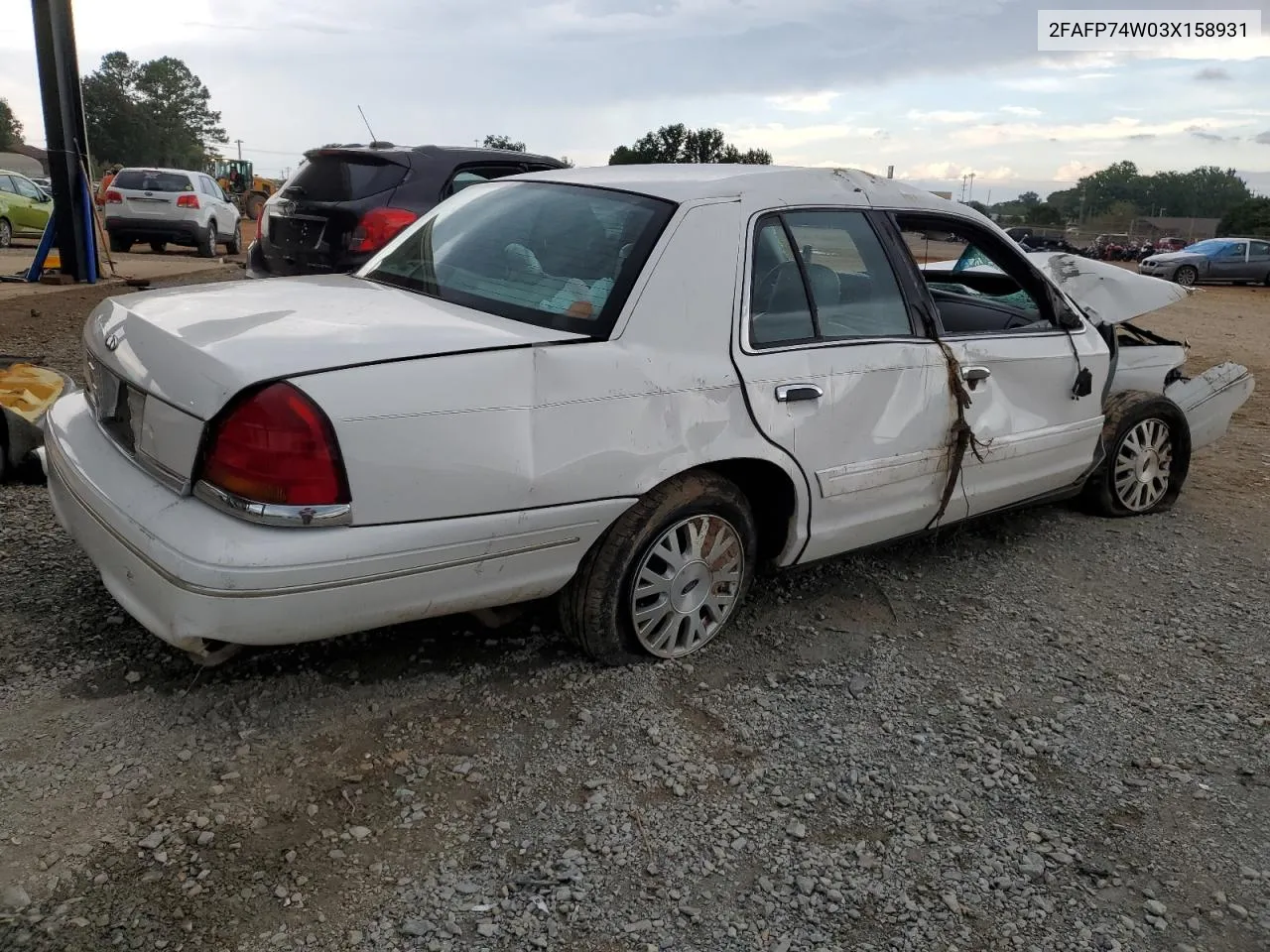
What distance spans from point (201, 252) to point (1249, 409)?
1683cm

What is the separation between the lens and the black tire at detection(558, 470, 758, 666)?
301 centimetres

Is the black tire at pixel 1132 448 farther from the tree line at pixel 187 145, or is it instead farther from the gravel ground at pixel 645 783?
the tree line at pixel 187 145

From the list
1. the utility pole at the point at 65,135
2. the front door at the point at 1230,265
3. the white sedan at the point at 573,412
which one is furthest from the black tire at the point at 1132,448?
the front door at the point at 1230,265

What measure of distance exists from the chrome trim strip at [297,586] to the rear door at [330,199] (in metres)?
4.07

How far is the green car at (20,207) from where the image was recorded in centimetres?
1855

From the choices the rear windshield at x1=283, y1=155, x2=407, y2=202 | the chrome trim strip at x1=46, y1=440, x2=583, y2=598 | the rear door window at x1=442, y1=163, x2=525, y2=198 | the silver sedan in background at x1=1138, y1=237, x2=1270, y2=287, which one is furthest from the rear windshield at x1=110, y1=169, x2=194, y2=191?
the silver sedan in background at x1=1138, y1=237, x2=1270, y2=287

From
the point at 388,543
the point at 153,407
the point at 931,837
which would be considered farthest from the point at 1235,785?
the point at 153,407

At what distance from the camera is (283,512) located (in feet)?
8.05

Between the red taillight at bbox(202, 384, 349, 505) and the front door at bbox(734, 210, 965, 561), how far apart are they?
50.9 inches

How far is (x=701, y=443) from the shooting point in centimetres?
305

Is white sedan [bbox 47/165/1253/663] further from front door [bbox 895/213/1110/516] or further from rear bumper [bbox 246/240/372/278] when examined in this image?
rear bumper [bbox 246/240/372/278]

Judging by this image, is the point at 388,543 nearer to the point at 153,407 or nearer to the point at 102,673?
the point at 153,407

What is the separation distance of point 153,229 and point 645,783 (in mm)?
17944

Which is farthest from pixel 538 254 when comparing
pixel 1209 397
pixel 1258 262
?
pixel 1258 262
